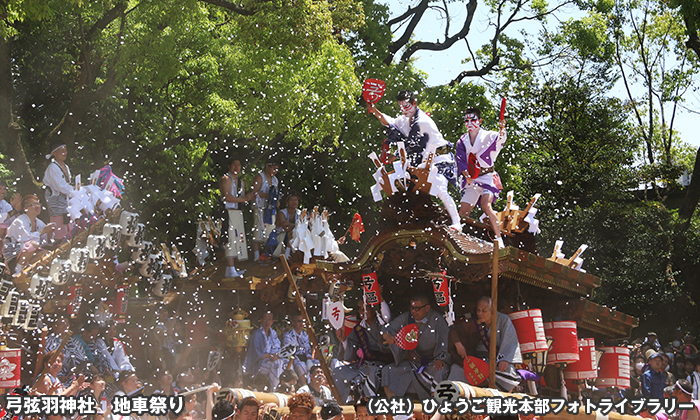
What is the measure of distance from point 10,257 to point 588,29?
62.8 feet

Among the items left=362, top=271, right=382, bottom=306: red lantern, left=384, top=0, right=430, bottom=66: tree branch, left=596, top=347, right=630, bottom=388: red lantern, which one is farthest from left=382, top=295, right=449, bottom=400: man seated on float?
left=384, top=0, right=430, bottom=66: tree branch

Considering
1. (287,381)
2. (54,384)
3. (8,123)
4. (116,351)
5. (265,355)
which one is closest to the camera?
(54,384)

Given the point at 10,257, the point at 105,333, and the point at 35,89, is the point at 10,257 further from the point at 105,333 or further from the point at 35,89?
the point at 35,89

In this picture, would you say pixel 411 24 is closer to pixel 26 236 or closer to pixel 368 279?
pixel 368 279

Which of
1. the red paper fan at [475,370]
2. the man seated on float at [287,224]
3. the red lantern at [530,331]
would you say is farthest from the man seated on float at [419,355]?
the man seated on float at [287,224]

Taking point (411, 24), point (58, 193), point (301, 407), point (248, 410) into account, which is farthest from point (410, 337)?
point (411, 24)

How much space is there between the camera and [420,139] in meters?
9.59

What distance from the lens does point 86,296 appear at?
1094cm

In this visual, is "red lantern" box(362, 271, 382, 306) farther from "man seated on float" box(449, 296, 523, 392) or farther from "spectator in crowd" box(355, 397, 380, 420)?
"spectator in crowd" box(355, 397, 380, 420)

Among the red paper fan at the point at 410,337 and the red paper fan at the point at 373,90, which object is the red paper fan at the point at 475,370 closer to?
the red paper fan at the point at 410,337

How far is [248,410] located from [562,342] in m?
5.18

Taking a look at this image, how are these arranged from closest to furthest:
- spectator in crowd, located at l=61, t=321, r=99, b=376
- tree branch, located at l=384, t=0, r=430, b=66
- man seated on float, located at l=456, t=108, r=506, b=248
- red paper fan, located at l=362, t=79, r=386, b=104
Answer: spectator in crowd, located at l=61, t=321, r=99, b=376
red paper fan, located at l=362, t=79, r=386, b=104
man seated on float, located at l=456, t=108, r=506, b=248
tree branch, located at l=384, t=0, r=430, b=66

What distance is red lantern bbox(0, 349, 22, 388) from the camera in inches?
321

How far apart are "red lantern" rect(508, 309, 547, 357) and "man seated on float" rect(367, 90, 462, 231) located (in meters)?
1.39
